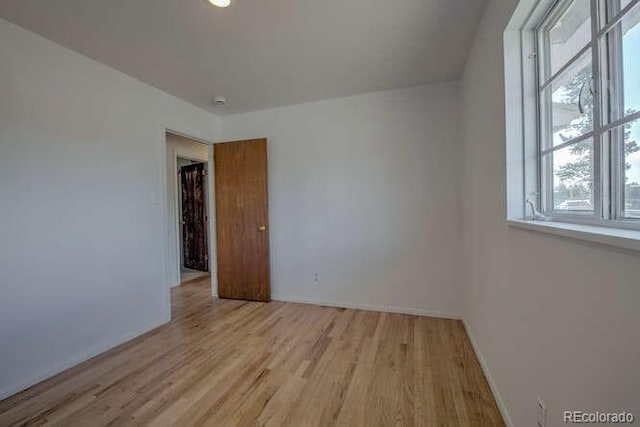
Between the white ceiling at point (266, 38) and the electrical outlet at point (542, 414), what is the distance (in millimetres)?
2188

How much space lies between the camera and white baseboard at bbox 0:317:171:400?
1.84m

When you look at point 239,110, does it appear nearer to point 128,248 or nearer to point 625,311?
point 128,248

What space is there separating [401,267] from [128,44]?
3205 millimetres

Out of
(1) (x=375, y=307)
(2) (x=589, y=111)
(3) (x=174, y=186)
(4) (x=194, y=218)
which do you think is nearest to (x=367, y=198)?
(1) (x=375, y=307)

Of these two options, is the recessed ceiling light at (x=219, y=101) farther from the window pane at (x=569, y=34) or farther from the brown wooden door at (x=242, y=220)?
the window pane at (x=569, y=34)

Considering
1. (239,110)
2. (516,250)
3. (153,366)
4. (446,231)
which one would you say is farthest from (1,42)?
(446,231)

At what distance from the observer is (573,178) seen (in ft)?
3.67

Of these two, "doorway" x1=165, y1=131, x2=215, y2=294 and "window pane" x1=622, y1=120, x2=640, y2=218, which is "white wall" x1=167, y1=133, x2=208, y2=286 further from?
"window pane" x1=622, y1=120, x2=640, y2=218

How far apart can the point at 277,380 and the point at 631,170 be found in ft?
6.83

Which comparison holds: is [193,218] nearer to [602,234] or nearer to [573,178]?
[573,178]

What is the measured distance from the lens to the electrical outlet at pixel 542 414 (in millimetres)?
1080

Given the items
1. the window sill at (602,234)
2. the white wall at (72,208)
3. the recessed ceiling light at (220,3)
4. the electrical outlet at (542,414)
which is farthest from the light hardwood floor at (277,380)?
the recessed ceiling light at (220,3)

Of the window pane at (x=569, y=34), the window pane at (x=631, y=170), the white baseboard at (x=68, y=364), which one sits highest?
the window pane at (x=569, y=34)

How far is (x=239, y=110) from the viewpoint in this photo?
3672 mm
